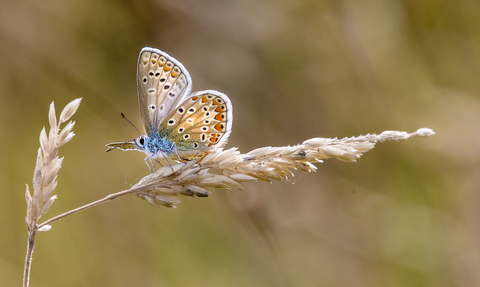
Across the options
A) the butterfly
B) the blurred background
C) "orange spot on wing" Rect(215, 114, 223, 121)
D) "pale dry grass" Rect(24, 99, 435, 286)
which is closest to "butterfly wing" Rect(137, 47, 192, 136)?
the butterfly

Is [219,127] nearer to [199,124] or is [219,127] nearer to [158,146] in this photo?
[199,124]

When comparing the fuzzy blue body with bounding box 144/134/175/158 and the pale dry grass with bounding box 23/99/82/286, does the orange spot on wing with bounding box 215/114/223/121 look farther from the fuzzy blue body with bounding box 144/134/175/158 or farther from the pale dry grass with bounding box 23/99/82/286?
the pale dry grass with bounding box 23/99/82/286

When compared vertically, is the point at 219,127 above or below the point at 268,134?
below

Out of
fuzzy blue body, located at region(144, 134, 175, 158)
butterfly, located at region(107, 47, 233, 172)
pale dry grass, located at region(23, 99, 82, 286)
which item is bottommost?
pale dry grass, located at region(23, 99, 82, 286)

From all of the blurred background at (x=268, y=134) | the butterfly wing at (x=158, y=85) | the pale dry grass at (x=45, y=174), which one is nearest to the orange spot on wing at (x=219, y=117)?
the butterfly wing at (x=158, y=85)

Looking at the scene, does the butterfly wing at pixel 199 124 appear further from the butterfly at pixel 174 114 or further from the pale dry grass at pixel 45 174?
the pale dry grass at pixel 45 174

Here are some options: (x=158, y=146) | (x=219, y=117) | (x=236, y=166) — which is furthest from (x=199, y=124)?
(x=236, y=166)

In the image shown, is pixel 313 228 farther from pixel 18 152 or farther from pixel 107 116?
pixel 18 152
